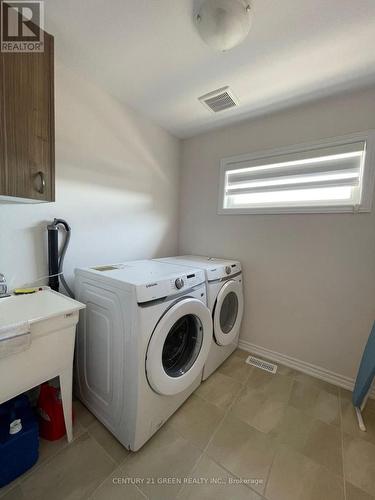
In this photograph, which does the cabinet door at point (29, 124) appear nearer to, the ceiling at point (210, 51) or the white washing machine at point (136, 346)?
the ceiling at point (210, 51)

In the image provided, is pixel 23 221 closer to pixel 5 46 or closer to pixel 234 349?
pixel 5 46

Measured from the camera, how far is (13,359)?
831 mm

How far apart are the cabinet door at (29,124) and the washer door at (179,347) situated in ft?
3.00

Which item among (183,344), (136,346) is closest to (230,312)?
(183,344)

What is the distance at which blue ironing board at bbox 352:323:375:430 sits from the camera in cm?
127

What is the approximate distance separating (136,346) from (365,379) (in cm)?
150

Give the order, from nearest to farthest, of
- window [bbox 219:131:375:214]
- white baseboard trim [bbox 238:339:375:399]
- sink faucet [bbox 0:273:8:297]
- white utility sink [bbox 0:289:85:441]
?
white utility sink [bbox 0:289:85:441], sink faucet [bbox 0:273:8:297], window [bbox 219:131:375:214], white baseboard trim [bbox 238:339:375:399]

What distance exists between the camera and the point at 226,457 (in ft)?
3.57

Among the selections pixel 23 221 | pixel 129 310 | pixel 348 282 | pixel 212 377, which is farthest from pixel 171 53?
pixel 212 377

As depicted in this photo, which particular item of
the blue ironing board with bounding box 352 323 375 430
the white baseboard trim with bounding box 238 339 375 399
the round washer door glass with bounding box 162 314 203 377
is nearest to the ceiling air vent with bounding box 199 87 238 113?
the round washer door glass with bounding box 162 314 203 377

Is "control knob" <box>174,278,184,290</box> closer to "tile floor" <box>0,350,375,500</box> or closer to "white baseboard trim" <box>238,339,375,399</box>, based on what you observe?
"tile floor" <box>0,350,375,500</box>

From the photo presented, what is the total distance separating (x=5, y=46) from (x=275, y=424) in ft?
8.12

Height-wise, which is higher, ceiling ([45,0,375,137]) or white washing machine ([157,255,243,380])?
ceiling ([45,0,375,137])

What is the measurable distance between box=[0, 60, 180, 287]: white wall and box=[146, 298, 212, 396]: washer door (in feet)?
2.91
